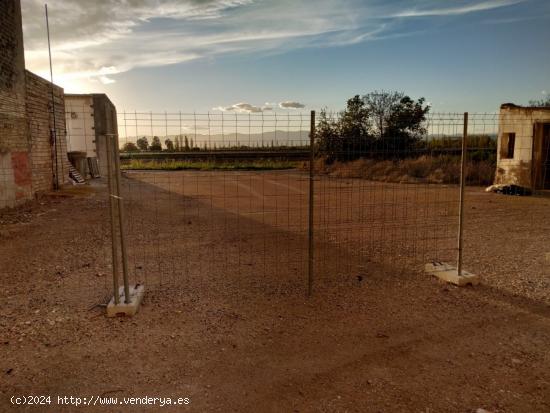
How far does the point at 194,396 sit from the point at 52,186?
15183mm

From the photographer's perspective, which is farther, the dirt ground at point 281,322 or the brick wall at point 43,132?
the brick wall at point 43,132

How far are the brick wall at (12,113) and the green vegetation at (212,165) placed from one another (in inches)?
631

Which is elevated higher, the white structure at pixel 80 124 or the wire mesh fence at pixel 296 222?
the white structure at pixel 80 124

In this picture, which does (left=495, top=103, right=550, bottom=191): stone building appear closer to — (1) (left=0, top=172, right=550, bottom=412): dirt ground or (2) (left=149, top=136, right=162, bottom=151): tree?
(1) (left=0, top=172, right=550, bottom=412): dirt ground

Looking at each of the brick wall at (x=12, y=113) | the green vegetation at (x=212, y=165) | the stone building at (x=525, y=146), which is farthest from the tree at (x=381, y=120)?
the brick wall at (x=12, y=113)

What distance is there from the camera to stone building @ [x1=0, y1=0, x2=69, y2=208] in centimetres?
1184

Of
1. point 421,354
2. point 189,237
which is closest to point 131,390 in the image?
point 421,354

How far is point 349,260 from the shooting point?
686 cm

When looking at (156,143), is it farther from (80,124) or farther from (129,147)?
Answer: (80,124)

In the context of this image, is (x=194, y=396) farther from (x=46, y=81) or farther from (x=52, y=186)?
(x=46, y=81)

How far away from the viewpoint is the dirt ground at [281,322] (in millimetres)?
3352

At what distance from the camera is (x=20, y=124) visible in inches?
508

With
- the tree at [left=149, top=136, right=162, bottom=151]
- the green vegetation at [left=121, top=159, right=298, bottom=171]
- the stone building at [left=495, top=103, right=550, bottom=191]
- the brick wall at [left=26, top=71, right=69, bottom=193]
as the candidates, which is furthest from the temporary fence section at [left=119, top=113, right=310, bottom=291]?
the green vegetation at [left=121, top=159, right=298, bottom=171]

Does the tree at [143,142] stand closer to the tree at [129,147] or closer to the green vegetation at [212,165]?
the tree at [129,147]
